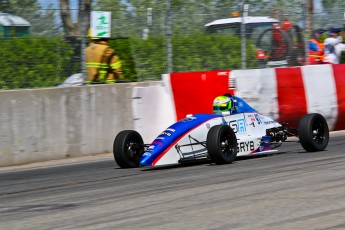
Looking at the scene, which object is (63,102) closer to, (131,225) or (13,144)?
(13,144)

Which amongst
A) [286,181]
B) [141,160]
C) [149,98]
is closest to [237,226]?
[286,181]

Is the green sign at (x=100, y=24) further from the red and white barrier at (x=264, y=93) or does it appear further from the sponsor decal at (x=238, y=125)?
the sponsor decal at (x=238, y=125)

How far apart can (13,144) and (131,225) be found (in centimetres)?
650

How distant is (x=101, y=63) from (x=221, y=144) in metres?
4.21

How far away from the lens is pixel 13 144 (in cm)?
1230

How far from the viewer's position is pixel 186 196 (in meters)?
7.64

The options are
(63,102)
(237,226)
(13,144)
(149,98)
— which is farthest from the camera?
(149,98)

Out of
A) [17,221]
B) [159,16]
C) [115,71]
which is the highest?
[159,16]

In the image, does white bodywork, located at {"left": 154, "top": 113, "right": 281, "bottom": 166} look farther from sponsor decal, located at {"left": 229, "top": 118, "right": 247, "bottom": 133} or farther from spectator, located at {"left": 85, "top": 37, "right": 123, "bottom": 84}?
spectator, located at {"left": 85, "top": 37, "right": 123, "bottom": 84}

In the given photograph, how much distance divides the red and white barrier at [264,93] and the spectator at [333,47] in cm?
171

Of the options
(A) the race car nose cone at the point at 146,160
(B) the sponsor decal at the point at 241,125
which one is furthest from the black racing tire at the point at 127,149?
(B) the sponsor decal at the point at 241,125

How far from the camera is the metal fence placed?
1280 cm

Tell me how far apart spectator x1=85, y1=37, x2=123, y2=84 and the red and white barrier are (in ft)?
2.19

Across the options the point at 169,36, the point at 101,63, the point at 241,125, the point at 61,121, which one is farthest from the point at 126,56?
the point at 241,125
